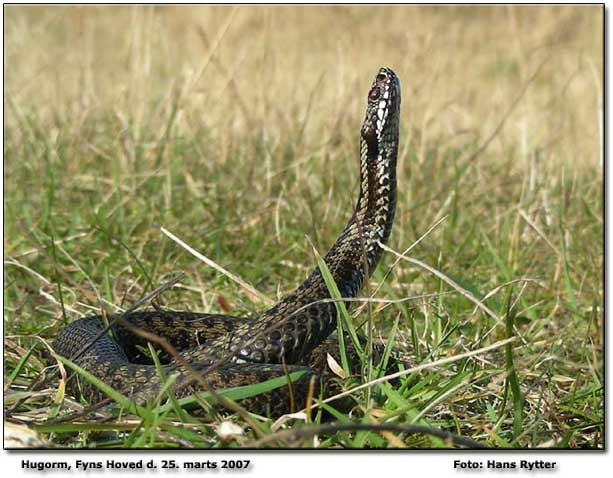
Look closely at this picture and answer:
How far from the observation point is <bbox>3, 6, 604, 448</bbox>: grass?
10.8 feet

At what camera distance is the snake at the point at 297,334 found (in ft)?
11.0

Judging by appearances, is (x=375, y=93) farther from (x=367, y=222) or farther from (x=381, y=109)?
(x=367, y=222)

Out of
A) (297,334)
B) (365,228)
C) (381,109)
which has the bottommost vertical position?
(297,334)

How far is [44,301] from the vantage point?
4965 mm

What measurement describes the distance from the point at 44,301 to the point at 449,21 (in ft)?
34.3

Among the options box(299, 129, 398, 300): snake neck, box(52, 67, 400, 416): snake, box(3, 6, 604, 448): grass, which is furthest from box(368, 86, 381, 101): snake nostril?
box(3, 6, 604, 448): grass

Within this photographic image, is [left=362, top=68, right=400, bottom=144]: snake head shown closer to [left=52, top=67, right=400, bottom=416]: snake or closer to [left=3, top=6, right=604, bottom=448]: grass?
[left=52, top=67, right=400, bottom=416]: snake

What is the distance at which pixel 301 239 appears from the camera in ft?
18.5

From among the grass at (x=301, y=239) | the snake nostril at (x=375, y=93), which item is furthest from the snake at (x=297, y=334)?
the grass at (x=301, y=239)

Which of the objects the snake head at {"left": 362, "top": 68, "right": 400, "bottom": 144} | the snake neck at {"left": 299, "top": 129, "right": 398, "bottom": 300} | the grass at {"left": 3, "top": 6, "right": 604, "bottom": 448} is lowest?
the grass at {"left": 3, "top": 6, "right": 604, "bottom": 448}

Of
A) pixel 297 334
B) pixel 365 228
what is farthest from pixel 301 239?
pixel 297 334

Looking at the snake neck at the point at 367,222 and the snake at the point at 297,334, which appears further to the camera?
the snake neck at the point at 367,222

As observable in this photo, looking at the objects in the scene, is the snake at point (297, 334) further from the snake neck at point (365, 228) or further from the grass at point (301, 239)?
the grass at point (301, 239)

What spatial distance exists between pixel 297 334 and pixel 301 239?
84.1 inches
